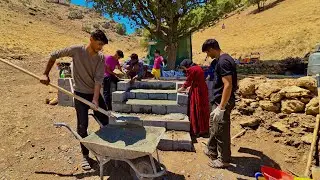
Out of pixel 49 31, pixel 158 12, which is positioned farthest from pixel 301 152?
pixel 49 31

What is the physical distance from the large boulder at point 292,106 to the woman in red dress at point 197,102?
168 cm

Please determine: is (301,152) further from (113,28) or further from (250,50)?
(113,28)

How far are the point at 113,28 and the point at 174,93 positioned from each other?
49.6 metres

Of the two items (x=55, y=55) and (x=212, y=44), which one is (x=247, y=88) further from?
(x=55, y=55)

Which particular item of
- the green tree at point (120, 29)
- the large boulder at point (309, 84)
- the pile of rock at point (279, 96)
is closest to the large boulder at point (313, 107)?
the pile of rock at point (279, 96)

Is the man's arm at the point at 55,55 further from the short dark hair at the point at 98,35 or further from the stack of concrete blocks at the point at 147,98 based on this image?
the stack of concrete blocks at the point at 147,98

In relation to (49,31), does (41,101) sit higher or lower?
lower

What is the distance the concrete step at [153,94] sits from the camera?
21.5 ft

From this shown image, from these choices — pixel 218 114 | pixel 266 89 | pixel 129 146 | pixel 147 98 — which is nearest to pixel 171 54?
pixel 147 98

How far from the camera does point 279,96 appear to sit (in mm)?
5996

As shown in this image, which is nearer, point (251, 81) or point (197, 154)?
point (197, 154)

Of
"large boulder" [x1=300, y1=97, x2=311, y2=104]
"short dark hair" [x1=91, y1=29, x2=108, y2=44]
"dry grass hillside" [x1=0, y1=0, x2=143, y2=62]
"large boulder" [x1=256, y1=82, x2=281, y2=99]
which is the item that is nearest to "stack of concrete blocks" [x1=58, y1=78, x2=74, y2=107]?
"short dark hair" [x1=91, y1=29, x2=108, y2=44]

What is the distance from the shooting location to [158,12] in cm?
1145

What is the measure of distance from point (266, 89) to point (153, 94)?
104 inches
